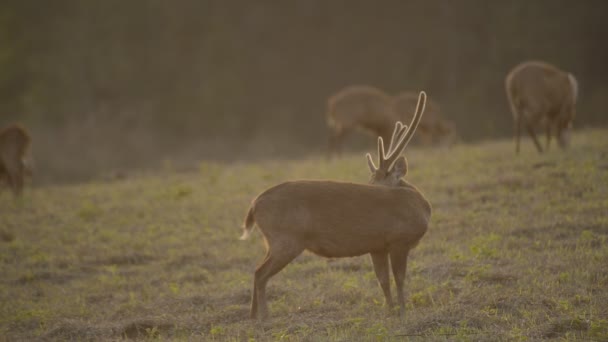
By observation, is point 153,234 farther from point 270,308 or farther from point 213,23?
point 213,23

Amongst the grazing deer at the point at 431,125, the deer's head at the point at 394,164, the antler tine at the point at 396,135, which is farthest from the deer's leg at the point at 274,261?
the grazing deer at the point at 431,125

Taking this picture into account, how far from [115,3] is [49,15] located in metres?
2.98

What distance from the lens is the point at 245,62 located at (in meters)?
31.9

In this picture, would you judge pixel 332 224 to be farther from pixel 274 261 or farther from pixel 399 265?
pixel 399 265

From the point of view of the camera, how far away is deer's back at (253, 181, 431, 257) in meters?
6.80

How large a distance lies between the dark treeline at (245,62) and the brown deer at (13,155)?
1137cm

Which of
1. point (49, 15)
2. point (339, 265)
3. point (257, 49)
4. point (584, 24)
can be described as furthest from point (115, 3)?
point (339, 265)

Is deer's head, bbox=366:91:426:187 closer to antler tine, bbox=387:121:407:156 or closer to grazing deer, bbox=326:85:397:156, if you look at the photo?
antler tine, bbox=387:121:407:156

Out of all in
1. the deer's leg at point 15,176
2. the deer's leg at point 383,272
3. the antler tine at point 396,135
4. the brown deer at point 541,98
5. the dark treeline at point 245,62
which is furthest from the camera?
the dark treeline at point 245,62

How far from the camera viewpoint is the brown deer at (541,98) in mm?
12836

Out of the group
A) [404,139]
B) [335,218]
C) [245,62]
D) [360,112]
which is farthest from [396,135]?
[245,62]

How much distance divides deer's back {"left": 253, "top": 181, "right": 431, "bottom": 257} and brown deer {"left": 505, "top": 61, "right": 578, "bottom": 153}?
649 centimetres

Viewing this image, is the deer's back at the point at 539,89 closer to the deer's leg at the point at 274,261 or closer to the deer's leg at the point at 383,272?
the deer's leg at the point at 383,272

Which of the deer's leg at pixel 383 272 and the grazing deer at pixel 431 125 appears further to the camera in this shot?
the grazing deer at pixel 431 125
